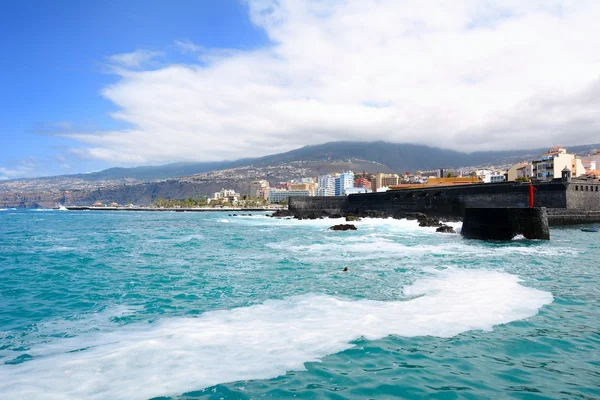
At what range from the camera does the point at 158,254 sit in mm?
19375

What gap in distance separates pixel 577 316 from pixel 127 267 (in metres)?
14.1

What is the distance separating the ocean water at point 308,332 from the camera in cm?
485

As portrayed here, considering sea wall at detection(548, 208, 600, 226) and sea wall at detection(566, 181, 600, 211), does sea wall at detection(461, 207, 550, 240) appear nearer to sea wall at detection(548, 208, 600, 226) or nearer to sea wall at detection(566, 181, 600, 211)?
sea wall at detection(548, 208, 600, 226)

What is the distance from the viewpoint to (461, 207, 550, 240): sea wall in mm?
21953

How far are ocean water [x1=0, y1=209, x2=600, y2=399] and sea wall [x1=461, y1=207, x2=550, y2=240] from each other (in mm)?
8432

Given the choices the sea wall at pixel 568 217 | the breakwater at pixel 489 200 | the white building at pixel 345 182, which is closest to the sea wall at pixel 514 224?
the sea wall at pixel 568 217

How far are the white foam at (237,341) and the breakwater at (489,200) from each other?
96.8 feet

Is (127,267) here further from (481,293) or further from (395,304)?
(481,293)

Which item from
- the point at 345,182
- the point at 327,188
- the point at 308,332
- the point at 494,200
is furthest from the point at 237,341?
the point at 327,188

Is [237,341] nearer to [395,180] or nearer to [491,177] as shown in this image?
[491,177]

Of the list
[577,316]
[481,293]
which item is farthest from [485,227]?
[577,316]

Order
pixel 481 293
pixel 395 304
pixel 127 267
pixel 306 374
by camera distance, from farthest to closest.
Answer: pixel 127 267, pixel 481 293, pixel 395 304, pixel 306 374

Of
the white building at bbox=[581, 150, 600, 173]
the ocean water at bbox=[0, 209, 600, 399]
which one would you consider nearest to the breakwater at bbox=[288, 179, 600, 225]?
the ocean water at bbox=[0, 209, 600, 399]

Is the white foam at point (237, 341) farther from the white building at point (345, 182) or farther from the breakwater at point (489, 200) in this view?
the white building at point (345, 182)
